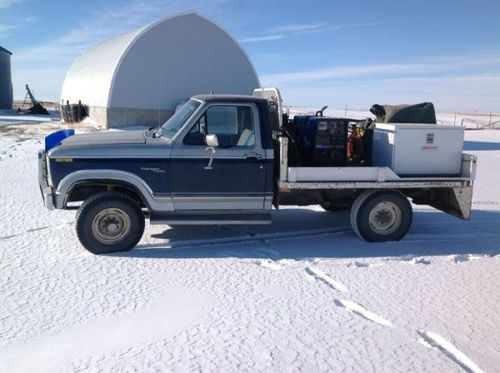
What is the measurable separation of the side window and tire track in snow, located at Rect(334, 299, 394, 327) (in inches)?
97.0

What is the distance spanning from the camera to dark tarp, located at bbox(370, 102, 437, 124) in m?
7.54

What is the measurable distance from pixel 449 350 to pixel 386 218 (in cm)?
314

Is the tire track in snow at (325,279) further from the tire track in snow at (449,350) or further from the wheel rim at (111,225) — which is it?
the wheel rim at (111,225)

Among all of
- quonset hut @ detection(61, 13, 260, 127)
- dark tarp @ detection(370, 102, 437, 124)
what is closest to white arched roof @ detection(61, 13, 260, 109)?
quonset hut @ detection(61, 13, 260, 127)

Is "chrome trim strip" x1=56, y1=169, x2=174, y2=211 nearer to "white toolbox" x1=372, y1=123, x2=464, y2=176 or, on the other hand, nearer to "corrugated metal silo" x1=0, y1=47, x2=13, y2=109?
"white toolbox" x1=372, y1=123, x2=464, y2=176

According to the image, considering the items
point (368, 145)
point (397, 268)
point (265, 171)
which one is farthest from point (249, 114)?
point (397, 268)

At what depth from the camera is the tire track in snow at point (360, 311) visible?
4129 millimetres

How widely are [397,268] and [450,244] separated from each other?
1468 mm

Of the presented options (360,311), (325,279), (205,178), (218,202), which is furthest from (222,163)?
(360,311)

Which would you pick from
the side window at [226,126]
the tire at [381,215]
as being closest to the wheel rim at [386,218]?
the tire at [381,215]

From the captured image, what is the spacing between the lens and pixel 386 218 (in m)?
6.67

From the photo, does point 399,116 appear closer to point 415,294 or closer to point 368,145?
point 368,145

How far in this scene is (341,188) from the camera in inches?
254

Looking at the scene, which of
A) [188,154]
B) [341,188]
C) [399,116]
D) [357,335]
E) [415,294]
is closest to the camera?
[357,335]
